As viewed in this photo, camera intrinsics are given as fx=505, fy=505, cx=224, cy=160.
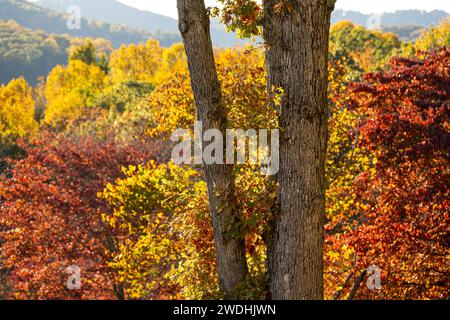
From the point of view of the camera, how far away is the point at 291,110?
486 centimetres

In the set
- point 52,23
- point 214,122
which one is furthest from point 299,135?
point 52,23

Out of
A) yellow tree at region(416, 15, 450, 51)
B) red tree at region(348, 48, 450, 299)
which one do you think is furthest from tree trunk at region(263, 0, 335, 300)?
yellow tree at region(416, 15, 450, 51)

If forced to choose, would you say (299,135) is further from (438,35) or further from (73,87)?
(73,87)

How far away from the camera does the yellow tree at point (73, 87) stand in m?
39.4

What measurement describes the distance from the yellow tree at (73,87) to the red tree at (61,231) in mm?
26368

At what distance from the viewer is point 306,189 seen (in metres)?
4.88

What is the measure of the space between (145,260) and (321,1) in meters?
6.86

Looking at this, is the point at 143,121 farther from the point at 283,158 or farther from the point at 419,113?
the point at 283,158

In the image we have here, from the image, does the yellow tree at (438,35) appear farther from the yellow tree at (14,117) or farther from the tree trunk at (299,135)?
the yellow tree at (14,117)

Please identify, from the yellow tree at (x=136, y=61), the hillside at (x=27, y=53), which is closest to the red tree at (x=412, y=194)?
the yellow tree at (x=136, y=61)

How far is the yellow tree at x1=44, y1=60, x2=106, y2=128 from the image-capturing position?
39.4 m

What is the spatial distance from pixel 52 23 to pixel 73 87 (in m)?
137

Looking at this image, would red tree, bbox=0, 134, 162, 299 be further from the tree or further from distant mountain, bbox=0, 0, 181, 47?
distant mountain, bbox=0, 0, 181, 47
